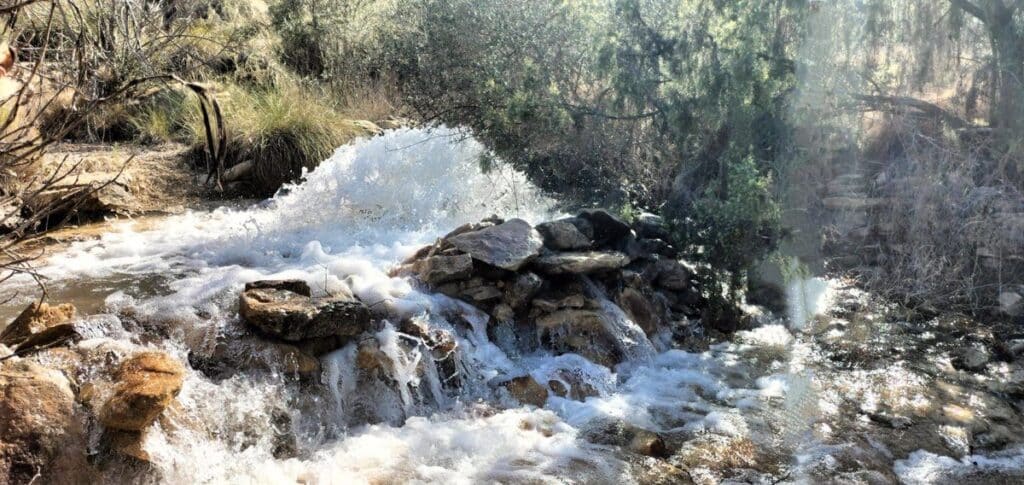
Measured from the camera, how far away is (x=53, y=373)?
Result: 3328 millimetres

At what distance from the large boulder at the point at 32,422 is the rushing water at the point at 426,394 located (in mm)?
341

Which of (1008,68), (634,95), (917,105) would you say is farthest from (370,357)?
(1008,68)

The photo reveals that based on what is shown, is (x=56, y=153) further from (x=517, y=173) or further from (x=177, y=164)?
(x=517, y=173)

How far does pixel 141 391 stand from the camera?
10.6 ft

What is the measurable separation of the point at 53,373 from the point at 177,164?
491 centimetres

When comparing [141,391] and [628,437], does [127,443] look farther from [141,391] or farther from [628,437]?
[628,437]

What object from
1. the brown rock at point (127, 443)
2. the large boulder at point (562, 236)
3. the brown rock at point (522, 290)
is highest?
the large boulder at point (562, 236)

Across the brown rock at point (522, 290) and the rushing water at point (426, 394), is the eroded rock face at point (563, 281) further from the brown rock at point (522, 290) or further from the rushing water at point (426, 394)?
the rushing water at point (426, 394)

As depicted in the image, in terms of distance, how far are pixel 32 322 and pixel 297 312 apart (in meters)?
1.22

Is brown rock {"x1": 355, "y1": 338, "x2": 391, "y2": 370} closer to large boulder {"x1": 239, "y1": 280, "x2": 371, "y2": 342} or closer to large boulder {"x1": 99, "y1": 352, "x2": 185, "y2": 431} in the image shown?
large boulder {"x1": 239, "y1": 280, "x2": 371, "y2": 342}

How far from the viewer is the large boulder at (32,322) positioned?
11.8 ft

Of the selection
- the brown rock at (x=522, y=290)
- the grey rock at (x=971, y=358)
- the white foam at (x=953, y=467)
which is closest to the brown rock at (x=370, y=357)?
the brown rock at (x=522, y=290)

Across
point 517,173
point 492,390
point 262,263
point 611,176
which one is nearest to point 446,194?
point 517,173

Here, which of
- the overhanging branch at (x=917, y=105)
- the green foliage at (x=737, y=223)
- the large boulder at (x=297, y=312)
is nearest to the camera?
the large boulder at (x=297, y=312)
